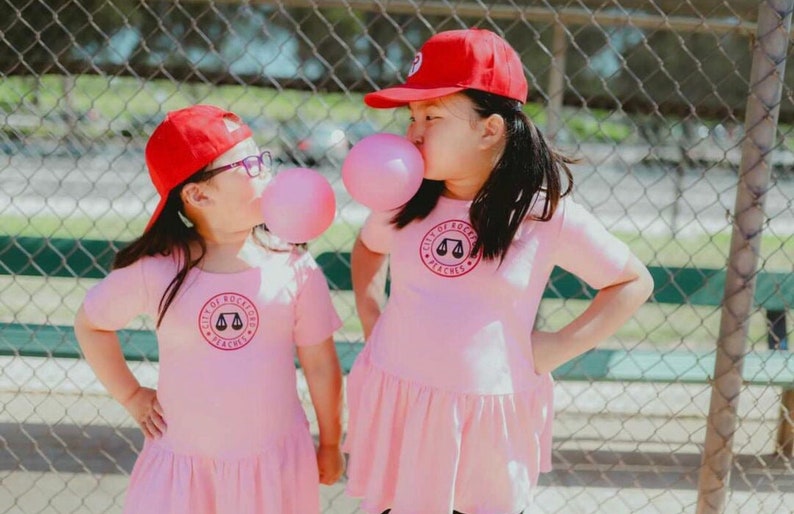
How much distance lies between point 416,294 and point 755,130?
979 millimetres

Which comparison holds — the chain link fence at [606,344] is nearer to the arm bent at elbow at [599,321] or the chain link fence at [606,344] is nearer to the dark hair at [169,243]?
the arm bent at elbow at [599,321]

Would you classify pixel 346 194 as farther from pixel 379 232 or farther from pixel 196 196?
pixel 196 196

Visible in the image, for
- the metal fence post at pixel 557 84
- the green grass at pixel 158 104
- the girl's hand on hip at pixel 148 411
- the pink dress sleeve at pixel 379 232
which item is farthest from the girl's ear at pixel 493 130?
the green grass at pixel 158 104

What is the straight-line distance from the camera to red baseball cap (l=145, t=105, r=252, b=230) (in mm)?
1546

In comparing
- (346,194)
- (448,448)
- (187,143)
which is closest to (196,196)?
(187,143)

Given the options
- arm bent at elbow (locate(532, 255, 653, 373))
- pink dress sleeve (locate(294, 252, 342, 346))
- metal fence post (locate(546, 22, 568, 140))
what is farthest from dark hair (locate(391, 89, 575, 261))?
metal fence post (locate(546, 22, 568, 140))

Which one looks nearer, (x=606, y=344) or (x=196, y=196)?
(x=196, y=196)

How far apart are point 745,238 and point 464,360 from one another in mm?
883

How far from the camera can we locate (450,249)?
5.21 ft

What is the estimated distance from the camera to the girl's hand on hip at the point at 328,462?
69.1 inches

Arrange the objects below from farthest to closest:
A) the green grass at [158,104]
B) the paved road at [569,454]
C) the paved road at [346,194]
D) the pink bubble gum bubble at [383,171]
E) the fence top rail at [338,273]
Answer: the paved road at [346,194] < the green grass at [158,104] < the fence top rail at [338,273] < the paved road at [569,454] < the pink bubble gum bubble at [383,171]

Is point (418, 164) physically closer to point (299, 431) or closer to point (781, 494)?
point (299, 431)

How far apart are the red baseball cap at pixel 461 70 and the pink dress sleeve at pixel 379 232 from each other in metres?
0.25

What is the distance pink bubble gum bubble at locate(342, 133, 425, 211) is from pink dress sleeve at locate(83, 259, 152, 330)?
47cm
